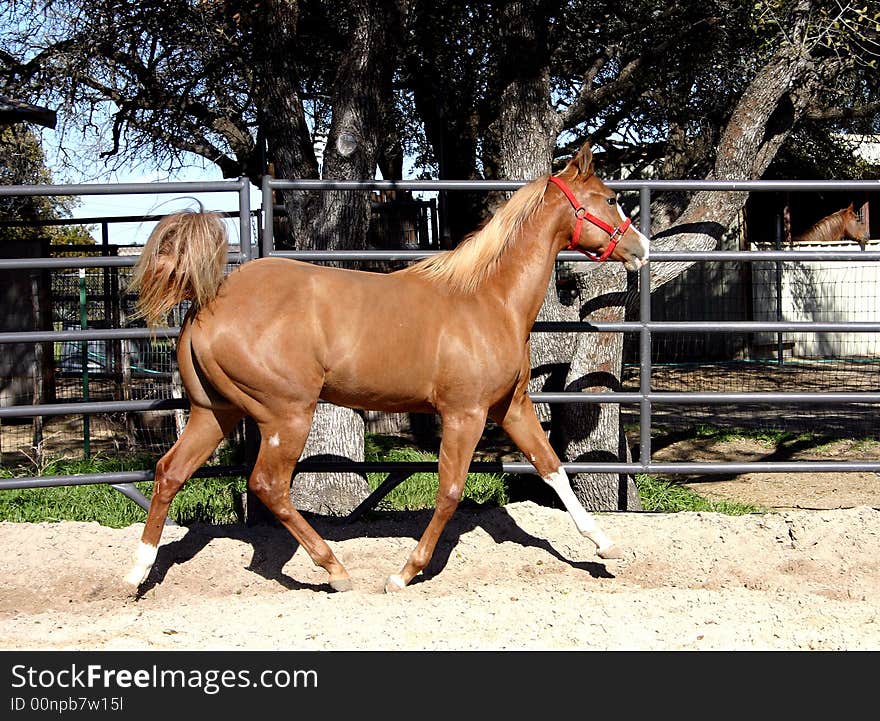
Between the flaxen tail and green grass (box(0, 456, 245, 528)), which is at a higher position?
the flaxen tail

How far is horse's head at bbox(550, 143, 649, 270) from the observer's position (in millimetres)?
4840

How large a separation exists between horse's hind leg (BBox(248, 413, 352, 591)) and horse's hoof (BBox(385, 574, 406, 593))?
19cm

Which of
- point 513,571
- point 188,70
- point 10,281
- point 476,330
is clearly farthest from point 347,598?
point 188,70

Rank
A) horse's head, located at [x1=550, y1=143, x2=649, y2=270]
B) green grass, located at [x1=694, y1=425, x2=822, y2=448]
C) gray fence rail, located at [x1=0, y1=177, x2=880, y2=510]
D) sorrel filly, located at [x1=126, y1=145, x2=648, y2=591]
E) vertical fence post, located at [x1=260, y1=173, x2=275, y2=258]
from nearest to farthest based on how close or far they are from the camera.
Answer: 1. sorrel filly, located at [x1=126, y1=145, x2=648, y2=591]
2. horse's head, located at [x1=550, y1=143, x2=649, y2=270]
3. gray fence rail, located at [x1=0, y1=177, x2=880, y2=510]
4. vertical fence post, located at [x1=260, y1=173, x2=275, y2=258]
5. green grass, located at [x1=694, y1=425, x2=822, y2=448]

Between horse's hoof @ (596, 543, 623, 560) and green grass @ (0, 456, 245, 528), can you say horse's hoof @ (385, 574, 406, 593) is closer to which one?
horse's hoof @ (596, 543, 623, 560)

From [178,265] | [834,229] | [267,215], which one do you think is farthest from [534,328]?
[834,229]

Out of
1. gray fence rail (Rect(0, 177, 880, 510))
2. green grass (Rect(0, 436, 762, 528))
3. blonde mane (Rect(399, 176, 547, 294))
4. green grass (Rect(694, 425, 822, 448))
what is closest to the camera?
blonde mane (Rect(399, 176, 547, 294))

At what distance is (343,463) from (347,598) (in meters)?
1.12

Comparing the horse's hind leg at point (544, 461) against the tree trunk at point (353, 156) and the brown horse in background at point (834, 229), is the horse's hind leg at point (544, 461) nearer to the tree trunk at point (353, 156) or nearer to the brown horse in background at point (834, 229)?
the tree trunk at point (353, 156)

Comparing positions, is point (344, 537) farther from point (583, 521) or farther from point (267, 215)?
point (267, 215)

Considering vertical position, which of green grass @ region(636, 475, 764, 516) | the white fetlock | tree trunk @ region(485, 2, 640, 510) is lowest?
green grass @ region(636, 475, 764, 516)

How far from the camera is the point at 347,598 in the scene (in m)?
4.41

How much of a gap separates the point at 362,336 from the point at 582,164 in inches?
57.3

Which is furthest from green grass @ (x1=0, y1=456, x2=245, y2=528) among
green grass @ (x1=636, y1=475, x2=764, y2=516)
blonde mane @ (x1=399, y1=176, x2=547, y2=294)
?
green grass @ (x1=636, y1=475, x2=764, y2=516)
